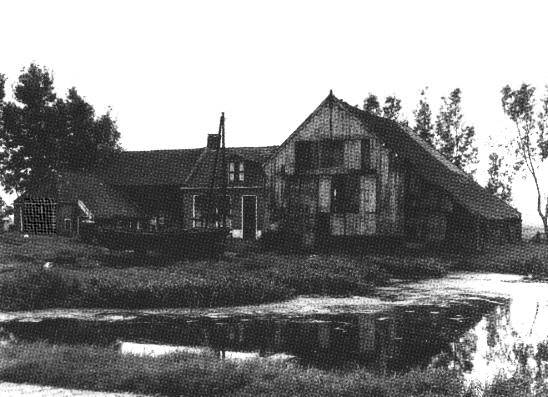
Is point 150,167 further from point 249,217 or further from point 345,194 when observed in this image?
point 345,194

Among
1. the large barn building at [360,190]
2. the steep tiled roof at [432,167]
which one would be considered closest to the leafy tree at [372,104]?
the steep tiled roof at [432,167]

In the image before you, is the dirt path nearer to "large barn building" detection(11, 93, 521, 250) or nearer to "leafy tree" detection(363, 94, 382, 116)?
"large barn building" detection(11, 93, 521, 250)

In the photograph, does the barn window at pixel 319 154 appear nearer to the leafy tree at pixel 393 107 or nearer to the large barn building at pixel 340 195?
the large barn building at pixel 340 195

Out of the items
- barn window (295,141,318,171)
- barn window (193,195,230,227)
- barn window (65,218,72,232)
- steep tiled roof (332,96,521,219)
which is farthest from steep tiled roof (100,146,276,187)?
steep tiled roof (332,96,521,219)

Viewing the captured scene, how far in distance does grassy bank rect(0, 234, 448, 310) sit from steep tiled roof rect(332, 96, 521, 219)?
258 inches

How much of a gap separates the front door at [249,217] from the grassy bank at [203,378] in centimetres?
3231

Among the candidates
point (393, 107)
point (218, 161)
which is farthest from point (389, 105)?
point (218, 161)

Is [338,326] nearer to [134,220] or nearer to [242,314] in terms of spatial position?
[242,314]

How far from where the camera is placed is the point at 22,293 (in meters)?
16.3

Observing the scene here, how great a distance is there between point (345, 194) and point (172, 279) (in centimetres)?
1750

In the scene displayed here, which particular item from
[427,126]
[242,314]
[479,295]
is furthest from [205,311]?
[427,126]

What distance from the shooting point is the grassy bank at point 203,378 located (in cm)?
745

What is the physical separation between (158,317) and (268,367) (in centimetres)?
668

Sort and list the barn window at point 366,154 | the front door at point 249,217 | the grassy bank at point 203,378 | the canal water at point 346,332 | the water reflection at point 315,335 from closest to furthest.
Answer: the grassy bank at point 203,378, the canal water at point 346,332, the water reflection at point 315,335, the barn window at point 366,154, the front door at point 249,217
